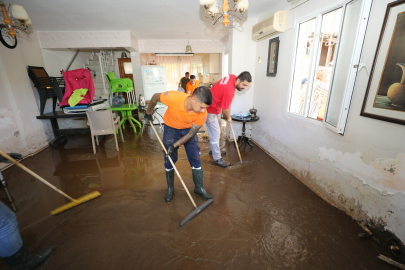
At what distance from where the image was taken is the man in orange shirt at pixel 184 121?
183cm

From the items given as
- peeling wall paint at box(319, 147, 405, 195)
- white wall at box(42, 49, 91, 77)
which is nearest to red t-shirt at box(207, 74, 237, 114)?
peeling wall paint at box(319, 147, 405, 195)

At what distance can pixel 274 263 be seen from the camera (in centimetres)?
161

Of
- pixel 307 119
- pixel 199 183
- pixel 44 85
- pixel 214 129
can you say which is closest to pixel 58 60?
pixel 44 85

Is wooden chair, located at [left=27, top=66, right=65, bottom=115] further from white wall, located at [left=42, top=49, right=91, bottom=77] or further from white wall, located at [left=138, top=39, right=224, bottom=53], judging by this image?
white wall, located at [left=138, top=39, right=224, bottom=53]

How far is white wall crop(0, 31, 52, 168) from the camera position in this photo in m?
3.38

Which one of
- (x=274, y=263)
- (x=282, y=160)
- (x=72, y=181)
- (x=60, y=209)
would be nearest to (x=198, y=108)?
(x=274, y=263)

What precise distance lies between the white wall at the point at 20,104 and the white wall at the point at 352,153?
16.5 ft

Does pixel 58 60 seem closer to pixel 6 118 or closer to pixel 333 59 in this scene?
pixel 6 118

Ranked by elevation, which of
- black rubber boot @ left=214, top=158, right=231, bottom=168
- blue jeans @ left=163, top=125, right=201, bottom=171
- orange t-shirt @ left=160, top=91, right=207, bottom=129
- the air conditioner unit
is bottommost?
black rubber boot @ left=214, top=158, right=231, bottom=168

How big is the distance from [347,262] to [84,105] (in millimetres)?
5210

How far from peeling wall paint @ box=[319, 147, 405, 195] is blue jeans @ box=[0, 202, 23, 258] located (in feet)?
10.3

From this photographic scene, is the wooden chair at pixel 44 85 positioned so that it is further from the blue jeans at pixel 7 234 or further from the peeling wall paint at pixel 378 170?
the peeling wall paint at pixel 378 170

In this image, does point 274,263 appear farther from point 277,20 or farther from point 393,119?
point 277,20

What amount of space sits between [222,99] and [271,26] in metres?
1.57
